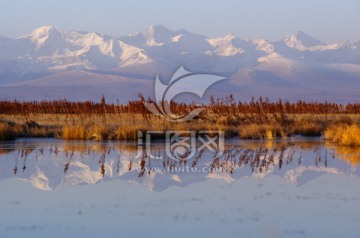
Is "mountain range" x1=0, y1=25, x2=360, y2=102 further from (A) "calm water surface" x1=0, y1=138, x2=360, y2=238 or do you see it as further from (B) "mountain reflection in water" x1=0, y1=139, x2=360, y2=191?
(A) "calm water surface" x1=0, y1=138, x2=360, y2=238

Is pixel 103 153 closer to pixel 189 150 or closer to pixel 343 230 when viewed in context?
pixel 189 150

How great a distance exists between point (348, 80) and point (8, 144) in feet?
373

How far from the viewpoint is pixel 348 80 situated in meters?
132

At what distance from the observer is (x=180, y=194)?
1238cm

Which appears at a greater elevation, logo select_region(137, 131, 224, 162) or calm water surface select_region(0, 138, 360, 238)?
calm water surface select_region(0, 138, 360, 238)

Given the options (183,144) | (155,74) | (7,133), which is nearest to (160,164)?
(183,144)

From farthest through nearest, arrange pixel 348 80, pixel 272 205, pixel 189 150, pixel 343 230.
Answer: pixel 348 80, pixel 189 150, pixel 272 205, pixel 343 230

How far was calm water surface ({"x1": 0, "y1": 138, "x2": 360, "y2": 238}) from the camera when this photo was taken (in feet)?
31.8

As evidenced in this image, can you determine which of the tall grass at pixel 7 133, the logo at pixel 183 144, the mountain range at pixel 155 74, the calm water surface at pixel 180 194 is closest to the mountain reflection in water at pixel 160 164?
the calm water surface at pixel 180 194

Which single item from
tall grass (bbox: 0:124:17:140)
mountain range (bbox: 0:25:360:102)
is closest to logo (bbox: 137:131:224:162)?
tall grass (bbox: 0:124:17:140)

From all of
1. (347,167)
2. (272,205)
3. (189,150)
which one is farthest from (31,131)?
(272,205)

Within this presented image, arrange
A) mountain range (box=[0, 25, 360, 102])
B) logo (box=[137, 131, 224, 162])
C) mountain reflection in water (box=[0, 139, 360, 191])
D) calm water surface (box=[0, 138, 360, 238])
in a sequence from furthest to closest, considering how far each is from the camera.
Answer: mountain range (box=[0, 25, 360, 102]) < logo (box=[137, 131, 224, 162]) < mountain reflection in water (box=[0, 139, 360, 191]) < calm water surface (box=[0, 138, 360, 238])

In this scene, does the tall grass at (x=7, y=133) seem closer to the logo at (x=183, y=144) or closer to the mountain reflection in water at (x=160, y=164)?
the mountain reflection in water at (x=160, y=164)

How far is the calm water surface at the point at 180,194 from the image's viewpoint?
31.8 ft
